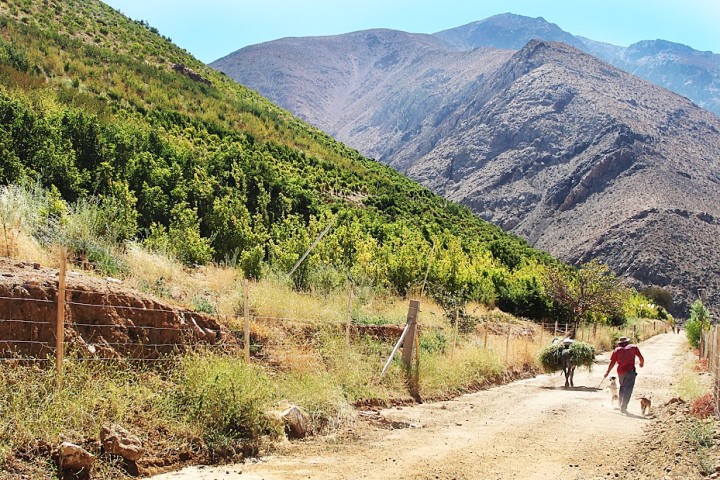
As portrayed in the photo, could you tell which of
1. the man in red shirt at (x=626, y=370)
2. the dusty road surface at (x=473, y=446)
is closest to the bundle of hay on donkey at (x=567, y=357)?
the dusty road surface at (x=473, y=446)

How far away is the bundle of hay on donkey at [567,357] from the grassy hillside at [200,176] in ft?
19.3

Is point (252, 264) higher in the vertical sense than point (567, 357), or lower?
higher

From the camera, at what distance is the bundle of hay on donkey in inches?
690

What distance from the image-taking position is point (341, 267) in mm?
21844

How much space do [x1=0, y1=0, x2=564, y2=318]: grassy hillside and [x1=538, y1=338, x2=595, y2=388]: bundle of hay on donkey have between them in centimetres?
589

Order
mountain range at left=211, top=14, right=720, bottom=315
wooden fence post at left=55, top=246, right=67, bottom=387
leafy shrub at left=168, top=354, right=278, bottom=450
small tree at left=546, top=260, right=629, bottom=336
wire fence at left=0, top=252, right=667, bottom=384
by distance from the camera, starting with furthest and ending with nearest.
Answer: mountain range at left=211, top=14, right=720, bottom=315 → small tree at left=546, top=260, right=629, bottom=336 → leafy shrub at left=168, top=354, right=278, bottom=450 → wire fence at left=0, top=252, right=667, bottom=384 → wooden fence post at left=55, top=246, right=67, bottom=387

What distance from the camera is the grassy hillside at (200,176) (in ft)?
66.0

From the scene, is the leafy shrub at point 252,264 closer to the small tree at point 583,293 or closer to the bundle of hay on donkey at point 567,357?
the bundle of hay on donkey at point 567,357

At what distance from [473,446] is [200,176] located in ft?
67.4

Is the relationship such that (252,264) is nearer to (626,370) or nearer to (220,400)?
(220,400)

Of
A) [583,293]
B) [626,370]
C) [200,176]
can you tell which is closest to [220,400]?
[626,370]

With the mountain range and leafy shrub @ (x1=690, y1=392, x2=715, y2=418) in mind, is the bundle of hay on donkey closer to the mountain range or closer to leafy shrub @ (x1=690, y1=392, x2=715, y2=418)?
leafy shrub @ (x1=690, y1=392, x2=715, y2=418)

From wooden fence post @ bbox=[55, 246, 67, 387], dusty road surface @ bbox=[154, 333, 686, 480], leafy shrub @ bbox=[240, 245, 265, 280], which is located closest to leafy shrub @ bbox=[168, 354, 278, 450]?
dusty road surface @ bbox=[154, 333, 686, 480]

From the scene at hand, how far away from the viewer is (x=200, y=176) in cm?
2698
